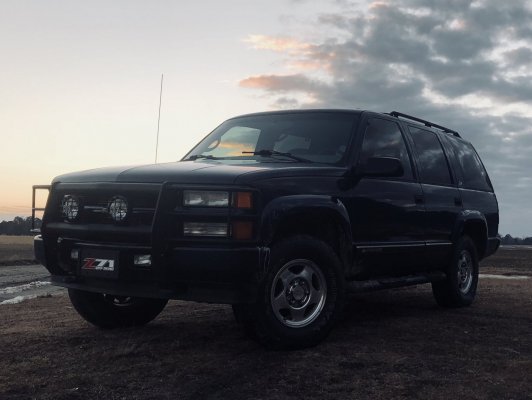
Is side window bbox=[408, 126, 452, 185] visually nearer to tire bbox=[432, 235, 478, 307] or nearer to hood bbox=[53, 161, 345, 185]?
tire bbox=[432, 235, 478, 307]

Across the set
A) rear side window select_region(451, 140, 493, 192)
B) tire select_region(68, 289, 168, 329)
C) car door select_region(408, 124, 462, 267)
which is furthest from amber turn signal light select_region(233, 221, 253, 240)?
rear side window select_region(451, 140, 493, 192)

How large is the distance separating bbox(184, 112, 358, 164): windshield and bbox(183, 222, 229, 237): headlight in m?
1.23

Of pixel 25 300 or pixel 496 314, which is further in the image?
pixel 25 300

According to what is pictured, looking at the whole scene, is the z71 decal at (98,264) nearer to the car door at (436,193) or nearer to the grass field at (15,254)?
the car door at (436,193)

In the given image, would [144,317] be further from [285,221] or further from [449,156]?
[449,156]

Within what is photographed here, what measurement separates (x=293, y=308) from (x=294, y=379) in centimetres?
83

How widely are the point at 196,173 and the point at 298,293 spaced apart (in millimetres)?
1224

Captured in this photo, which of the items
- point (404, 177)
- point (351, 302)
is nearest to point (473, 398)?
point (404, 177)

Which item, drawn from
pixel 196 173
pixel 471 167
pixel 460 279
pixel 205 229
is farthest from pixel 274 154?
pixel 471 167

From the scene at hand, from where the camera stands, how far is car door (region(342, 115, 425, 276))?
5.66 m

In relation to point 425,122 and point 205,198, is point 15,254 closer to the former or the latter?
point 425,122

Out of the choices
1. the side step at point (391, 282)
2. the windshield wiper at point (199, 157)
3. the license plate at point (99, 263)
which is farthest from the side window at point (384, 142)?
the license plate at point (99, 263)

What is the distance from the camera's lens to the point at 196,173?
4.73 m

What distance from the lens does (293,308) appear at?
16.1 feet
